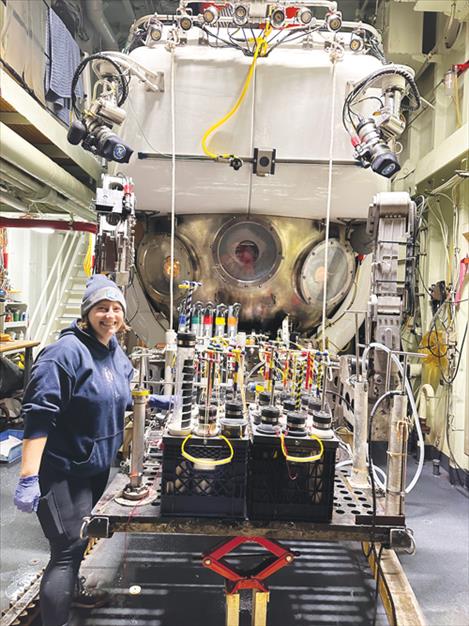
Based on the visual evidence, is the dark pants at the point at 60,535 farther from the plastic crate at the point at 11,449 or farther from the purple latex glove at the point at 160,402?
the plastic crate at the point at 11,449

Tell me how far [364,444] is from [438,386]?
2.61m

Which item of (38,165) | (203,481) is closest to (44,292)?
(38,165)

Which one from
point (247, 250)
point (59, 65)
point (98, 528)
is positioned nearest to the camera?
point (98, 528)

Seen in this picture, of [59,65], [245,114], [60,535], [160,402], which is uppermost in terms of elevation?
[59,65]

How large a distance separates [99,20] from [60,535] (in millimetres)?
4529

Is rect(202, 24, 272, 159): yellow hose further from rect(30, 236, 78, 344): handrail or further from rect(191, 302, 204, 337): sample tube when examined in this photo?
rect(30, 236, 78, 344): handrail

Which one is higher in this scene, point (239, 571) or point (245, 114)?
point (245, 114)

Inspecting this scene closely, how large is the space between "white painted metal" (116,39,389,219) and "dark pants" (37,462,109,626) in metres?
1.77

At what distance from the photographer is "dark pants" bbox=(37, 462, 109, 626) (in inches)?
59.5

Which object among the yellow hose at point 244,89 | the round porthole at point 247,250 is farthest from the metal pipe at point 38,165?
the round porthole at point 247,250

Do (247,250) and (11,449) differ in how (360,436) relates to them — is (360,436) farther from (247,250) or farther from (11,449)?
(11,449)

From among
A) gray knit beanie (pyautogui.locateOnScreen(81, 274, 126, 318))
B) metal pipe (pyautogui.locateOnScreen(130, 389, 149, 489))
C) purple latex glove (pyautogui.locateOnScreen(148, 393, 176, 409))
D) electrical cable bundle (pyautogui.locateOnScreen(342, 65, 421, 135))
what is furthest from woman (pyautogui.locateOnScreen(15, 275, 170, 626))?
electrical cable bundle (pyautogui.locateOnScreen(342, 65, 421, 135))

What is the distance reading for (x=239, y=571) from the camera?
1546mm

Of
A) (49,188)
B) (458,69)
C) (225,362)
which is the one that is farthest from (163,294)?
(458,69)
